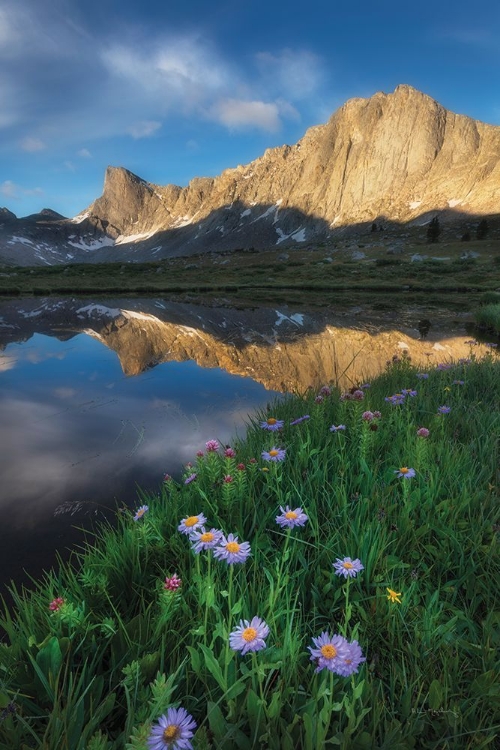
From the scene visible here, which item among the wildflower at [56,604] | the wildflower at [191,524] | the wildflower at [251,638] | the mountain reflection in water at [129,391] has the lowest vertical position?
the mountain reflection in water at [129,391]

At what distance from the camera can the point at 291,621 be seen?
2053 millimetres

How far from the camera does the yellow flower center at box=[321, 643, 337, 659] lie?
163 centimetres

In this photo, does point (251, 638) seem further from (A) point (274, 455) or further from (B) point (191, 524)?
(A) point (274, 455)

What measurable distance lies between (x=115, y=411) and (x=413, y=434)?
25.0 feet

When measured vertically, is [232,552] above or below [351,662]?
above

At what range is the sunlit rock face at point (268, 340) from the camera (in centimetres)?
1423

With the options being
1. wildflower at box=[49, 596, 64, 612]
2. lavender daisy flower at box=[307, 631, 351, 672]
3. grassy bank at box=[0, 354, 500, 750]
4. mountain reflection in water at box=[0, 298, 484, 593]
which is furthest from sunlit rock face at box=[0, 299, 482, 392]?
lavender daisy flower at box=[307, 631, 351, 672]

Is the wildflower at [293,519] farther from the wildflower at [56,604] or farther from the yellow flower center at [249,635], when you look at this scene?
the wildflower at [56,604]

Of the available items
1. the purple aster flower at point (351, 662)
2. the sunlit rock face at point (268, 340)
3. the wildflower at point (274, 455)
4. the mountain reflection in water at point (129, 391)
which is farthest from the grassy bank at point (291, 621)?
the sunlit rock face at point (268, 340)

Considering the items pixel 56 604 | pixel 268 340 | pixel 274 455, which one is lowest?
pixel 268 340

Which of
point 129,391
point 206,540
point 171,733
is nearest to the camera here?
point 171,733

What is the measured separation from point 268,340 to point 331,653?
64.5 ft

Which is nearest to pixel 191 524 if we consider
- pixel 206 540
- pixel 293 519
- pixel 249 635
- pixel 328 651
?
pixel 206 540

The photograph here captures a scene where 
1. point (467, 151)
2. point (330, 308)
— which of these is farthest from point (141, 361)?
Answer: point (467, 151)
